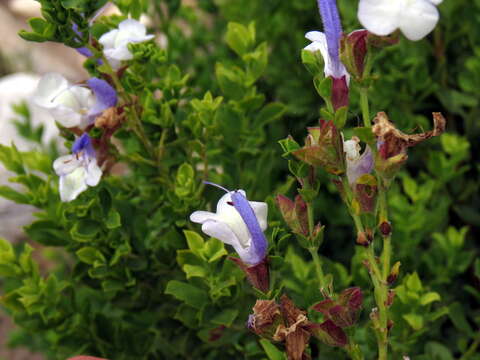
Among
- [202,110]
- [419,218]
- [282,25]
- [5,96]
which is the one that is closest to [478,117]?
[419,218]

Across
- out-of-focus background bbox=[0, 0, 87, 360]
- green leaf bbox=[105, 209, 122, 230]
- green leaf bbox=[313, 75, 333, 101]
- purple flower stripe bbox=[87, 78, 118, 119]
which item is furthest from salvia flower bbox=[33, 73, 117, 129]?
out-of-focus background bbox=[0, 0, 87, 360]

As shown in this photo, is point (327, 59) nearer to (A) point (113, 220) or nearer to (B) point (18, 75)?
(A) point (113, 220)

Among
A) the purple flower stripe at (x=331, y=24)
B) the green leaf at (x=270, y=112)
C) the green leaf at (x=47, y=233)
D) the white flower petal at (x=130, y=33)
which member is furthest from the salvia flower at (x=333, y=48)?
the green leaf at (x=47, y=233)

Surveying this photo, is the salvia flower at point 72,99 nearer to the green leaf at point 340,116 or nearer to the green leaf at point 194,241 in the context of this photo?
the green leaf at point 194,241

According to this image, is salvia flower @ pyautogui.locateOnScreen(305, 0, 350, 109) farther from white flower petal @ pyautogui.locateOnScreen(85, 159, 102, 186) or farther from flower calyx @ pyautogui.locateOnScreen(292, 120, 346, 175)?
white flower petal @ pyautogui.locateOnScreen(85, 159, 102, 186)

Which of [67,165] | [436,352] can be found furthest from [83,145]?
→ [436,352]

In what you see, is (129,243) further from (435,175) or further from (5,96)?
(5,96)
